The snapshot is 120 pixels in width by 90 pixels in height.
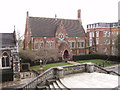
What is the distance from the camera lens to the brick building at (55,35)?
117 feet

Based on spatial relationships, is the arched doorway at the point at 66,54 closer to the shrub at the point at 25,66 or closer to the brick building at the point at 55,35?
the brick building at the point at 55,35

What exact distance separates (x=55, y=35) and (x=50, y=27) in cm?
283

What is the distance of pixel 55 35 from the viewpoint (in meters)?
37.9

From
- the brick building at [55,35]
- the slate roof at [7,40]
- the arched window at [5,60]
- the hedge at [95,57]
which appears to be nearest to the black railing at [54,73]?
the arched window at [5,60]

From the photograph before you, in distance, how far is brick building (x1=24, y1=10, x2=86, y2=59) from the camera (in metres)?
35.8

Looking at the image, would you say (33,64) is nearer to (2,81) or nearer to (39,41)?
(39,41)

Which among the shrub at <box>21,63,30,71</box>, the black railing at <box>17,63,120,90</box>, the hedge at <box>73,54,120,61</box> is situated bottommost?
the shrub at <box>21,63,30,71</box>

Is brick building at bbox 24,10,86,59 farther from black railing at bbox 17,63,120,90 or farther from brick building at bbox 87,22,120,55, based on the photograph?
black railing at bbox 17,63,120,90

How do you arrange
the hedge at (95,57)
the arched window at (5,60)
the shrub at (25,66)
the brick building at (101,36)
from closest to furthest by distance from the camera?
the arched window at (5,60), the shrub at (25,66), the hedge at (95,57), the brick building at (101,36)

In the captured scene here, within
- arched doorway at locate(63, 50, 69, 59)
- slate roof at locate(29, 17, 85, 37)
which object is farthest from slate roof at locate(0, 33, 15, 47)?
arched doorway at locate(63, 50, 69, 59)

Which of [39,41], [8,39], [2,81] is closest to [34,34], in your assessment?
[39,41]

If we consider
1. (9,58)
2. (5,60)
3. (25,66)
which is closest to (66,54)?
(25,66)

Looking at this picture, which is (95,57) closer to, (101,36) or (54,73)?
(101,36)

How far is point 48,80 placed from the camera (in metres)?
11.3
